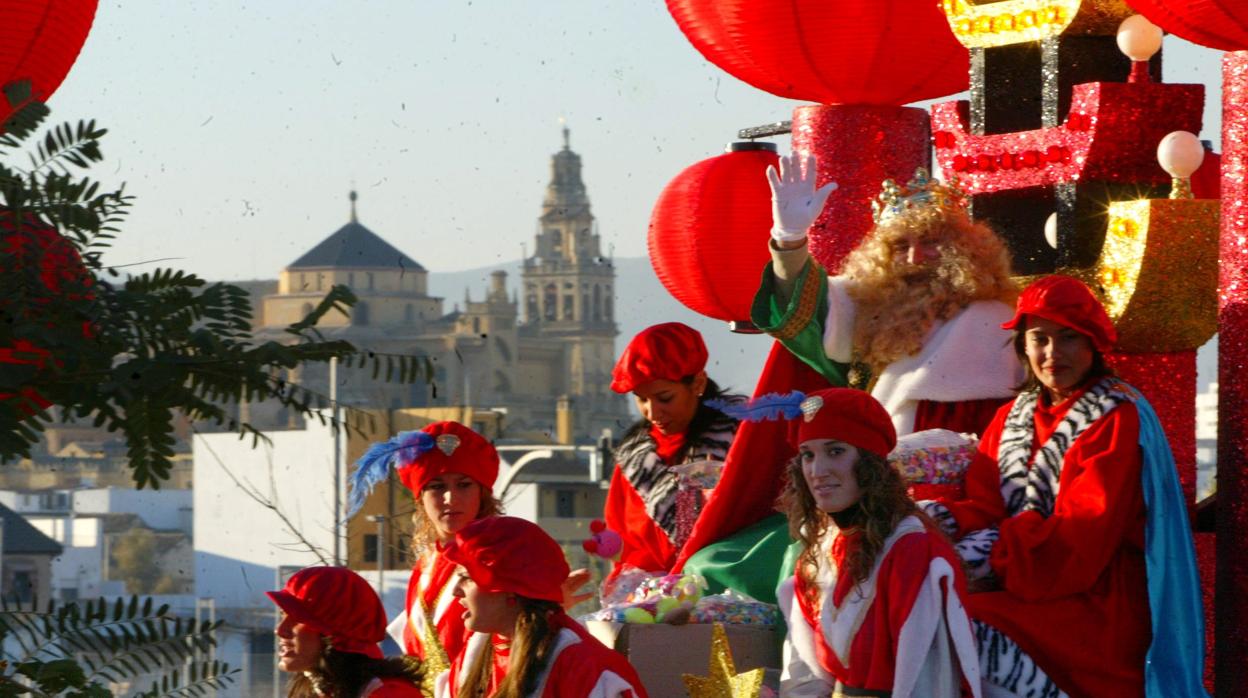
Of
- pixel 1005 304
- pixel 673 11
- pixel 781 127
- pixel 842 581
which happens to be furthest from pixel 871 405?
pixel 781 127

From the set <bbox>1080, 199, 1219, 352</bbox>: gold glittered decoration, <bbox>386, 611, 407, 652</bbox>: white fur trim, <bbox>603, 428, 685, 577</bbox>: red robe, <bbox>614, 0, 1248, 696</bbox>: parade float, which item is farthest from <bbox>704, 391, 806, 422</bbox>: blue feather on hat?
<bbox>1080, 199, 1219, 352</bbox>: gold glittered decoration

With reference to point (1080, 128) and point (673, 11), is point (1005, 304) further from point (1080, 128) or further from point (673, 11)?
point (673, 11)

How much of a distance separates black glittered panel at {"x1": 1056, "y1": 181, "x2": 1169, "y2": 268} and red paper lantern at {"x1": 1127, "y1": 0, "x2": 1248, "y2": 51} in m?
0.68

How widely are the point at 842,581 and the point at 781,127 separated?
9.87 feet

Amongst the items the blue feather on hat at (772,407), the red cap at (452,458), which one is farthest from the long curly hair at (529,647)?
the red cap at (452,458)

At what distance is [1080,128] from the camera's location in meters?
4.95

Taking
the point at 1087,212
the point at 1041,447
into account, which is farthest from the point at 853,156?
the point at 1041,447

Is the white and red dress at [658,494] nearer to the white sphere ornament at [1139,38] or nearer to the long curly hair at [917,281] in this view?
the long curly hair at [917,281]

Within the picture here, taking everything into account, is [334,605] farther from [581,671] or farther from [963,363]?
[963,363]

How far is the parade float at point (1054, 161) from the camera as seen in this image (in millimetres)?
4359

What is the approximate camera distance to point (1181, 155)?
470 centimetres

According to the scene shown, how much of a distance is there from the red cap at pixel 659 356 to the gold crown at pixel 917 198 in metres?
0.56

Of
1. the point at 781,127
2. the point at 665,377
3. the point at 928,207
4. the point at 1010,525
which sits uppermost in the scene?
the point at 781,127

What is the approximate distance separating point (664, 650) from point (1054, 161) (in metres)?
1.66
